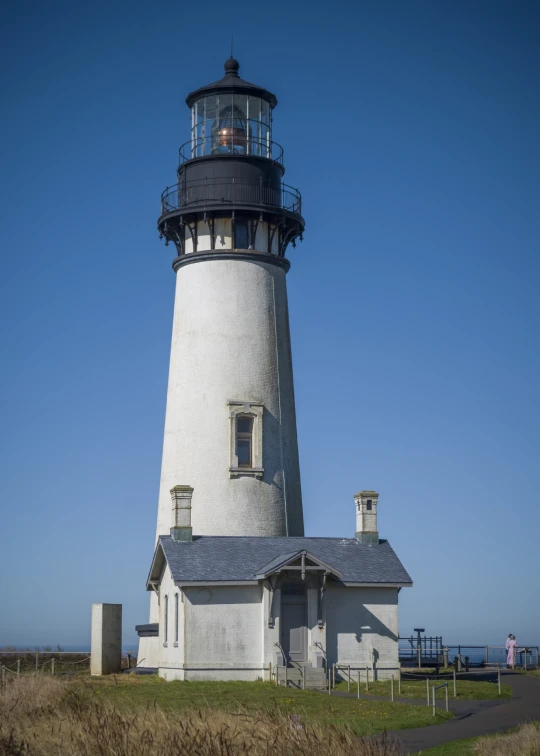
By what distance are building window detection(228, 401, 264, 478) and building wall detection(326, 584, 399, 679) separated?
17.2ft

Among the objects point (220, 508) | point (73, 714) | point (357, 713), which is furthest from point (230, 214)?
point (73, 714)

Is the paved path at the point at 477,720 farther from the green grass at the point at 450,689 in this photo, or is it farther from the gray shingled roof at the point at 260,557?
the gray shingled roof at the point at 260,557

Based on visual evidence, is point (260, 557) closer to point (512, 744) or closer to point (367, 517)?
point (367, 517)

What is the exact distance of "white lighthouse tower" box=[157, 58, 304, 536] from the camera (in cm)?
3866

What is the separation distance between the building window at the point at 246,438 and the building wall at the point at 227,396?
Answer: 0.62 feet

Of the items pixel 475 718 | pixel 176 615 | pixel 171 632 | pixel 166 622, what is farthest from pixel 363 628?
pixel 475 718

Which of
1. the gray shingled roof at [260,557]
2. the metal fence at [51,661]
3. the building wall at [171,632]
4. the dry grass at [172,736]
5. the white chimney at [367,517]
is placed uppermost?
the white chimney at [367,517]

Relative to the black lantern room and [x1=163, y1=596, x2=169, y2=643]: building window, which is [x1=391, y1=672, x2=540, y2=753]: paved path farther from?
the black lantern room

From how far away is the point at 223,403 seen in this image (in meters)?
39.1

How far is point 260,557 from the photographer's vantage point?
35.4 m

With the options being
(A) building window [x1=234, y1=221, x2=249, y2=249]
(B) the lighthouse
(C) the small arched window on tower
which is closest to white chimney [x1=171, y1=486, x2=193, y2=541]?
(B) the lighthouse

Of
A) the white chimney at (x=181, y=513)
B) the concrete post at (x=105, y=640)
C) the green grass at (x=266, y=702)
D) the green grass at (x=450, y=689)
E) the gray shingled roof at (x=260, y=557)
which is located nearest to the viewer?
the green grass at (x=266, y=702)

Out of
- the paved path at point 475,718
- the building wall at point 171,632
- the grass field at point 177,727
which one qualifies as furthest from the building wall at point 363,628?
the grass field at point 177,727

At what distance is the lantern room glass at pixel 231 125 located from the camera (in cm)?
4103
